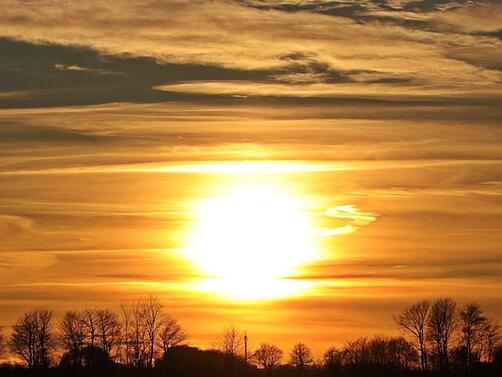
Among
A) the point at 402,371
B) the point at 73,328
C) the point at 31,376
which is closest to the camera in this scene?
the point at 31,376

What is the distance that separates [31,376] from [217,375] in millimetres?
29611

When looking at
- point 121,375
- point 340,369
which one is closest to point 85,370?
point 121,375

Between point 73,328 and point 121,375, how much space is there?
38.8 ft

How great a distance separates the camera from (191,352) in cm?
19612

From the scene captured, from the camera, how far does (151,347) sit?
170625mm

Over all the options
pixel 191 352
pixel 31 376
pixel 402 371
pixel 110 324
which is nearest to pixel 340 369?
pixel 402 371

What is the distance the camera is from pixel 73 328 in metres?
174

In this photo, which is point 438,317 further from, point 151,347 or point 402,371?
point 151,347

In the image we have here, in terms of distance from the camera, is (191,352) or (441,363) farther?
(191,352)

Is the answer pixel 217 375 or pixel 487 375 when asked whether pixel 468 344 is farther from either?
pixel 217 375

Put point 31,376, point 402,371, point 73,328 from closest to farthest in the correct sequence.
Result: point 31,376 → point 73,328 → point 402,371

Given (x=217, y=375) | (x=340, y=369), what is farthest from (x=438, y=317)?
(x=217, y=375)

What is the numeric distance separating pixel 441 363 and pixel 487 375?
26.2 feet

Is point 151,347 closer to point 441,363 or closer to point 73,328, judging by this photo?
point 73,328
